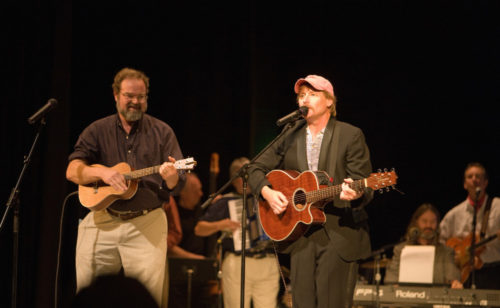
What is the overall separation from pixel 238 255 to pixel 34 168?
96.6 inches

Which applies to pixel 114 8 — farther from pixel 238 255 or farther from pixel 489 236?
pixel 489 236

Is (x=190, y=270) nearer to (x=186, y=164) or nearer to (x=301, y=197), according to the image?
(x=186, y=164)

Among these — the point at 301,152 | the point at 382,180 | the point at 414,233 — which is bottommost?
the point at 414,233

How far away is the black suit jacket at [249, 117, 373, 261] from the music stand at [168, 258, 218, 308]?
2.49 m

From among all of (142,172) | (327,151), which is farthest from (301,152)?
(142,172)

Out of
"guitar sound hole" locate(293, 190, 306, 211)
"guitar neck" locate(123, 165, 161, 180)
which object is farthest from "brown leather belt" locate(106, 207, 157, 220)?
"guitar sound hole" locate(293, 190, 306, 211)

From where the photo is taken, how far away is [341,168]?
13.8 feet

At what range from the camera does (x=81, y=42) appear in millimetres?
6875

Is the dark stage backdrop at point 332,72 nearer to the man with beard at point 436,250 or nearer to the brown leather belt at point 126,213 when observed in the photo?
the man with beard at point 436,250

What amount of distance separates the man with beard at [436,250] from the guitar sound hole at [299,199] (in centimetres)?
308

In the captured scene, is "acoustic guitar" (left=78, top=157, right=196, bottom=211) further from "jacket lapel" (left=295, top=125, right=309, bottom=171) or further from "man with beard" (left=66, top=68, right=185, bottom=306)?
"jacket lapel" (left=295, top=125, right=309, bottom=171)

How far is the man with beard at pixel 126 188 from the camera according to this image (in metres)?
4.55

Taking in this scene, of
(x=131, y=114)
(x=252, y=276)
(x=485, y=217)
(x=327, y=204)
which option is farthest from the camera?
(x=485, y=217)

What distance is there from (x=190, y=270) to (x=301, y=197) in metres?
2.94
